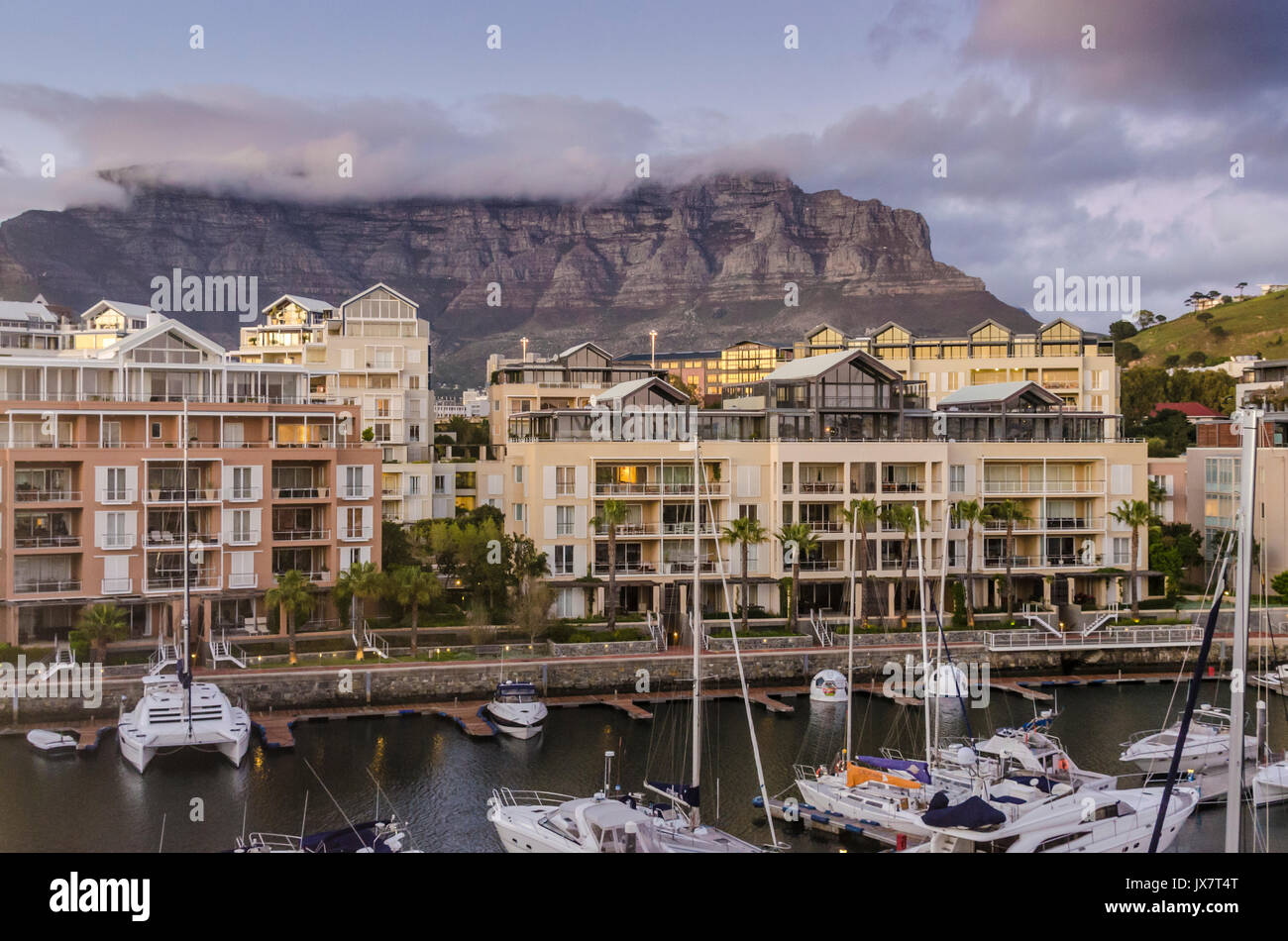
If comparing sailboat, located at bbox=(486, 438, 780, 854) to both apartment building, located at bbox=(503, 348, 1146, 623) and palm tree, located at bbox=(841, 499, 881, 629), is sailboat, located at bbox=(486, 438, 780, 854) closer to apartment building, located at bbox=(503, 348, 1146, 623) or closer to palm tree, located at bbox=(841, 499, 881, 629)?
palm tree, located at bbox=(841, 499, 881, 629)

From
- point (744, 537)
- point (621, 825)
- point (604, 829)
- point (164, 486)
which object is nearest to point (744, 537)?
point (744, 537)

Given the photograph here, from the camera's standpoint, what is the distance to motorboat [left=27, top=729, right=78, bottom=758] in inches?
1342

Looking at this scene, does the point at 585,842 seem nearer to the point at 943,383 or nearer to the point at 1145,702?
the point at 1145,702

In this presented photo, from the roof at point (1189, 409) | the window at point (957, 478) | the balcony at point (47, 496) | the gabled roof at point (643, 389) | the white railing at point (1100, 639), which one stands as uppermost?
the roof at point (1189, 409)

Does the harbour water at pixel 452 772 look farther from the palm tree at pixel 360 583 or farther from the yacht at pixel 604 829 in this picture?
the palm tree at pixel 360 583

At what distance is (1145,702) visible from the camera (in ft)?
141

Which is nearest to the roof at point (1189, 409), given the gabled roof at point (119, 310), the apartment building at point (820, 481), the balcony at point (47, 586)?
the apartment building at point (820, 481)

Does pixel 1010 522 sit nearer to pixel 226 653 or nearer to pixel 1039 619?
pixel 1039 619

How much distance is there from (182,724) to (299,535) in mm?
14249

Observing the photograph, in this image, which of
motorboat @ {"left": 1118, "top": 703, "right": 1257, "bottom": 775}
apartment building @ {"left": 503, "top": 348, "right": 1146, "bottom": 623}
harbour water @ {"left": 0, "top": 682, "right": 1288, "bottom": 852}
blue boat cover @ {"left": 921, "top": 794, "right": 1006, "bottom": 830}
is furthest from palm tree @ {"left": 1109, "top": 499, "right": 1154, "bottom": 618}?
blue boat cover @ {"left": 921, "top": 794, "right": 1006, "bottom": 830}

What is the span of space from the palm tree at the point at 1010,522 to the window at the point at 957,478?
5.12ft

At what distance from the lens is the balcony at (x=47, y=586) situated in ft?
138
